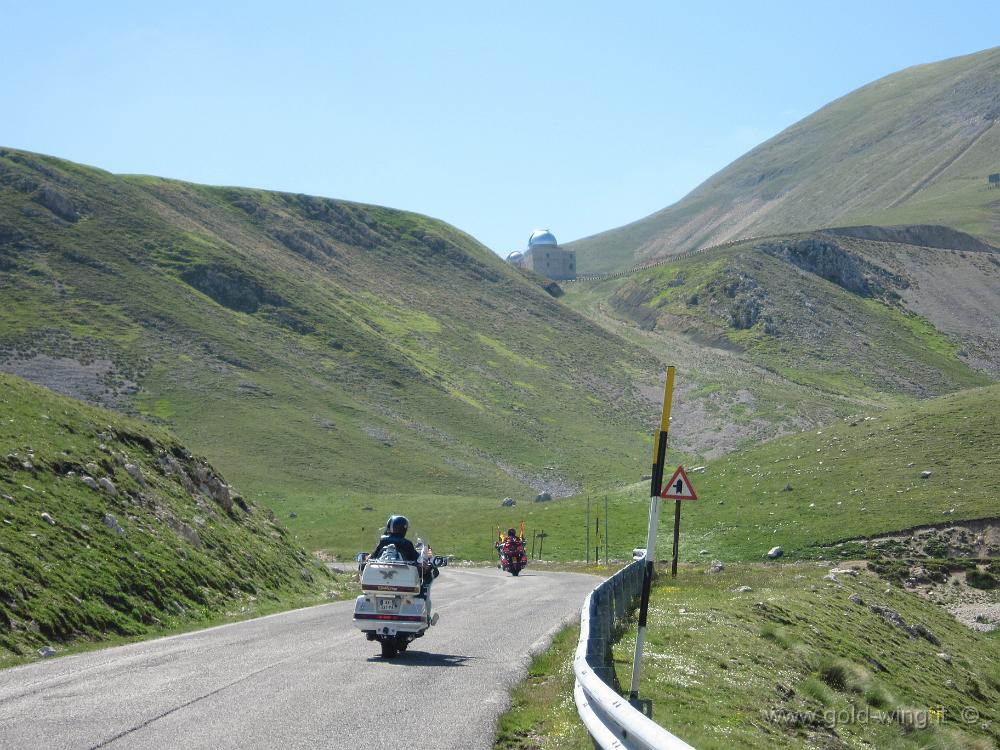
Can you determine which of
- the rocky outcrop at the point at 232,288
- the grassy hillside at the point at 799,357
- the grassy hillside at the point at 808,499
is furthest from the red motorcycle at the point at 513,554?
the rocky outcrop at the point at 232,288

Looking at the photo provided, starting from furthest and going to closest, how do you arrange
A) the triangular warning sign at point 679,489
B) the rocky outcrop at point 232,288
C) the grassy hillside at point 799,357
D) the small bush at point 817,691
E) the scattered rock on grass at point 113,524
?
the rocky outcrop at point 232,288 → the grassy hillside at point 799,357 → the scattered rock on grass at point 113,524 → the triangular warning sign at point 679,489 → the small bush at point 817,691

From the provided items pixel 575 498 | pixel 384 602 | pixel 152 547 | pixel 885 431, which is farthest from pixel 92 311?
pixel 384 602

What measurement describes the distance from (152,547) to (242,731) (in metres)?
16.0

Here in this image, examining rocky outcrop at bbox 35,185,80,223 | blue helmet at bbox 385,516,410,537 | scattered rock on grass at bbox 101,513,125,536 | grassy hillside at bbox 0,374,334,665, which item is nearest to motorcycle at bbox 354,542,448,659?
blue helmet at bbox 385,516,410,537

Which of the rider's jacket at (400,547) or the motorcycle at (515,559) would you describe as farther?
the motorcycle at (515,559)

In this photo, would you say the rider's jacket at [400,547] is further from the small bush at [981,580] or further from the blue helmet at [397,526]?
the small bush at [981,580]

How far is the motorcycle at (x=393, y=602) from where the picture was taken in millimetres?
16781

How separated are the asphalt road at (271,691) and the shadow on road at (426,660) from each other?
3cm

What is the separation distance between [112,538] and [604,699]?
18.6m

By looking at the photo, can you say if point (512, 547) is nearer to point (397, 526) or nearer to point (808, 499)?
point (808, 499)

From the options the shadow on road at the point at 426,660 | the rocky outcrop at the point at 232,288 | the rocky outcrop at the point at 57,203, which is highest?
the rocky outcrop at the point at 57,203

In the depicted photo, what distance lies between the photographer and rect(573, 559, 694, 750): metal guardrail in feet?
21.6

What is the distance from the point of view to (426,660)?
16172mm

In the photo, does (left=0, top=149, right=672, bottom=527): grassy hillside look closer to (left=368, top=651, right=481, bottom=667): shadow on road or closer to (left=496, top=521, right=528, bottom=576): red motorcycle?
(left=496, top=521, right=528, bottom=576): red motorcycle
